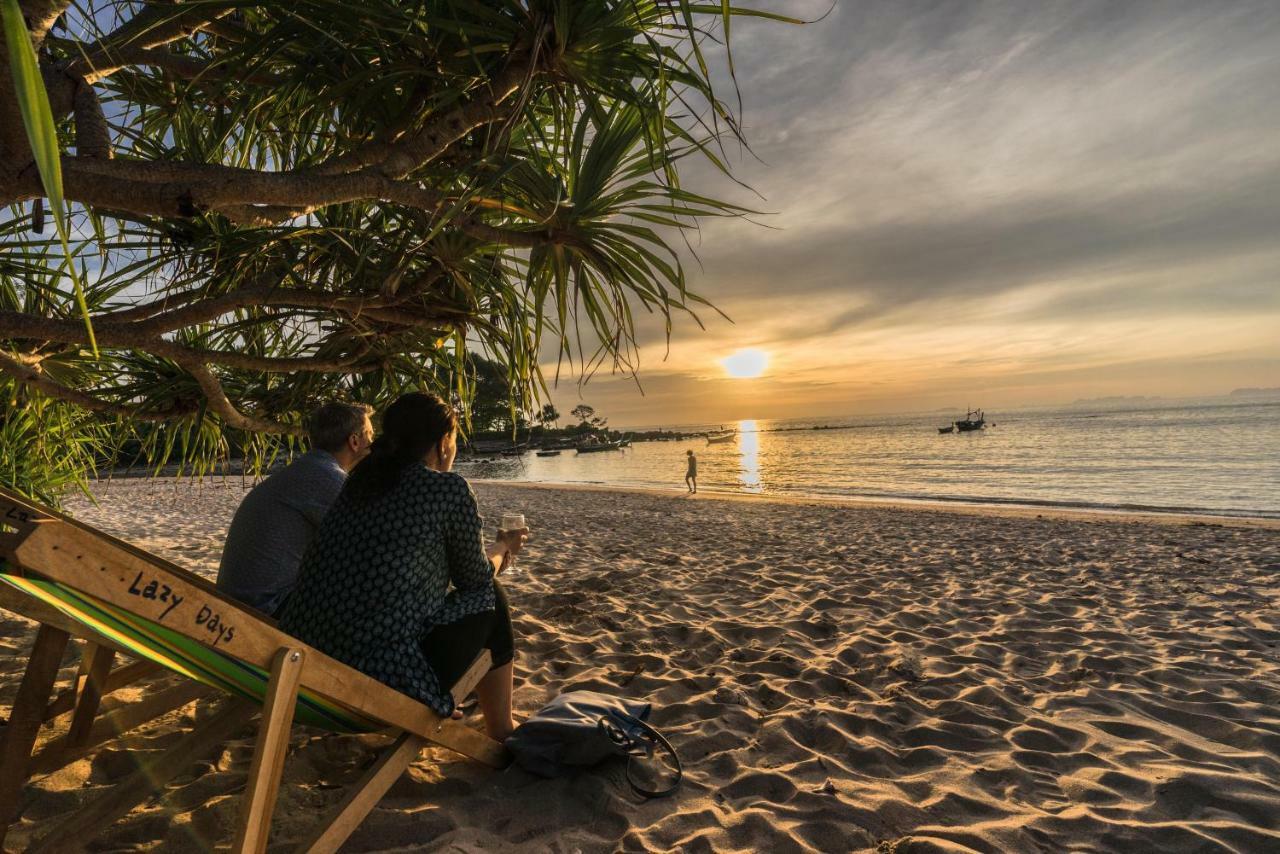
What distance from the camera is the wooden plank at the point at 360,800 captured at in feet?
5.00

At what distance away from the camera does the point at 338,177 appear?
1.74 metres

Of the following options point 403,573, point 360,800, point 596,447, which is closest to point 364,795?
point 360,800

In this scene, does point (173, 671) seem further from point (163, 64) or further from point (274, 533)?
point (163, 64)

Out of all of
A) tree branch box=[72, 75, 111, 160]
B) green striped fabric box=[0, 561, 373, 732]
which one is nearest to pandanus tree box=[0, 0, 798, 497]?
tree branch box=[72, 75, 111, 160]

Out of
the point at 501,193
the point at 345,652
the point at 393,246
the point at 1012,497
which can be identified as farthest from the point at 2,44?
the point at 1012,497

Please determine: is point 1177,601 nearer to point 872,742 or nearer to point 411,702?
point 872,742

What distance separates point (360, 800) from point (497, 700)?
73 centimetres

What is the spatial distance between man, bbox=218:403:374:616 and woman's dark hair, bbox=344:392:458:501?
0.39 metres

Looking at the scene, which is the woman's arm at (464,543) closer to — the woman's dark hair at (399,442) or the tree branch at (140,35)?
the woman's dark hair at (399,442)

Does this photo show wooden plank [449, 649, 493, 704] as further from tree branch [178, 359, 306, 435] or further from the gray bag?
tree branch [178, 359, 306, 435]

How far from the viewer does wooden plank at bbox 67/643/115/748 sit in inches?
83.7

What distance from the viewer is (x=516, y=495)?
19.2 metres

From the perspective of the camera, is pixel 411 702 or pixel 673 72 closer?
pixel 411 702

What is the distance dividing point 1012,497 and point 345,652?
17.2 m
